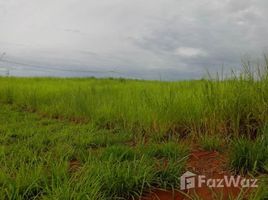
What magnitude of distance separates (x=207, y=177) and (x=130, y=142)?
67.8 inches

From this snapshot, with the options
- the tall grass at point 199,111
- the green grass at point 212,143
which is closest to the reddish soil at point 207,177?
the green grass at point 212,143

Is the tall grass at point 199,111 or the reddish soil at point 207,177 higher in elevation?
the tall grass at point 199,111

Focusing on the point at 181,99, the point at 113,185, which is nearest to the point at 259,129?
the point at 181,99

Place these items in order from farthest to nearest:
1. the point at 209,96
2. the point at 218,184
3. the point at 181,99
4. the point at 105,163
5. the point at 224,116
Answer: the point at 181,99
the point at 209,96
the point at 224,116
the point at 105,163
the point at 218,184

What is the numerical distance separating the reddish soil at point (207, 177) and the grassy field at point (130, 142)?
0.25ft

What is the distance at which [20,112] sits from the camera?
7.71 m

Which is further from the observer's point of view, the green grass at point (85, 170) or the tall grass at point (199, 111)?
the tall grass at point (199, 111)

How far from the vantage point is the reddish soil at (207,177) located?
2.66m

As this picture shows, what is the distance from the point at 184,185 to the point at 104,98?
4.63 m

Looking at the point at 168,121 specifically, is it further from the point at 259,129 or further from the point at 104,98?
the point at 104,98

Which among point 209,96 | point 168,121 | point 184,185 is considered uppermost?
point 209,96

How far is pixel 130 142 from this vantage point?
15.2ft

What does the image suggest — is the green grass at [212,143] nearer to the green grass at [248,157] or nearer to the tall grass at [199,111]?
the tall grass at [199,111]

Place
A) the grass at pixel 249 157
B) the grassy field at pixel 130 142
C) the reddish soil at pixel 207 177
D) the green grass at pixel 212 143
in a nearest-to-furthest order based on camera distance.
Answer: the reddish soil at pixel 207 177 → the grassy field at pixel 130 142 → the grass at pixel 249 157 → the green grass at pixel 212 143
